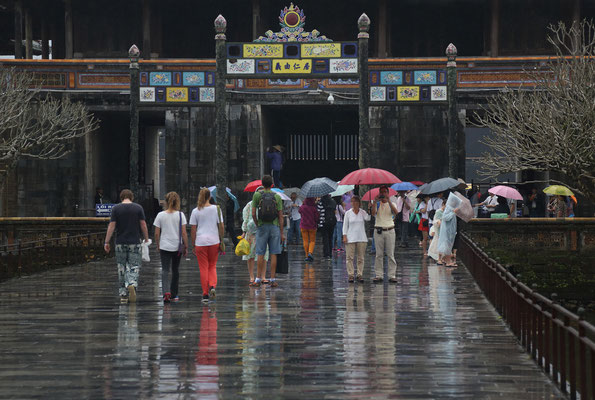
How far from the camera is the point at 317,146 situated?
40.1 metres

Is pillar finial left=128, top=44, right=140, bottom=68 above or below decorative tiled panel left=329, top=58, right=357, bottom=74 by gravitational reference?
above

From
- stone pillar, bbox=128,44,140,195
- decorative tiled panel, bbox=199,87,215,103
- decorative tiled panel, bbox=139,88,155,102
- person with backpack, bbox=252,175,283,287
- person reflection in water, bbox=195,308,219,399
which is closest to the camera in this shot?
person reflection in water, bbox=195,308,219,399

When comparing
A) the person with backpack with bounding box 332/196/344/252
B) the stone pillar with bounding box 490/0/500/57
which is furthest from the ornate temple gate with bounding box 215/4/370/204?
the stone pillar with bounding box 490/0/500/57

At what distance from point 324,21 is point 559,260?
15349mm

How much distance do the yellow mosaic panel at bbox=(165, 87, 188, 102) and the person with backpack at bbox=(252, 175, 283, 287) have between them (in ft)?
45.3

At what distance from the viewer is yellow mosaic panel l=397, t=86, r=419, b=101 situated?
28875mm

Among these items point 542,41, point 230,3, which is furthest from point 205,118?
point 542,41

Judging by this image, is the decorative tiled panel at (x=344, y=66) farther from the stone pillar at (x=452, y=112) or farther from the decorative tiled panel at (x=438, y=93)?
the decorative tiled panel at (x=438, y=93)

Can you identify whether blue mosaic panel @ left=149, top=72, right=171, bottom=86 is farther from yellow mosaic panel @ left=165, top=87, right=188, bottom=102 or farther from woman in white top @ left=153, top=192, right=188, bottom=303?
woman in white top @ left=153, top=192, right=188, bottom=303

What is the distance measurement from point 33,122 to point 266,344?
77.0ft

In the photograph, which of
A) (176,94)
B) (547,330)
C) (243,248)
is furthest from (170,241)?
(176,94)

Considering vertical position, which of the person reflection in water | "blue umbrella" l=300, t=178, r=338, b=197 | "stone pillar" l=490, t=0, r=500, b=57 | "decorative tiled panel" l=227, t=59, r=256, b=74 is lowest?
the person reflection in water

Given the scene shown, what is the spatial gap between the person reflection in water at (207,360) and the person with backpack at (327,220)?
1012 centimetres

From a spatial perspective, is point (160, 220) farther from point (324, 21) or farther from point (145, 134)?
point (145, 134)
